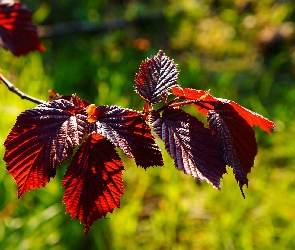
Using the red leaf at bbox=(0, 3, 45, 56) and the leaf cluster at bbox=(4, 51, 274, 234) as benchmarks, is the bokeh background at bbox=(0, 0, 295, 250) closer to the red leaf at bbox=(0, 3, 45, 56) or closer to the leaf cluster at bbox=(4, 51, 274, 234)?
the red leaf at bbox=(0, 3, 45, 56)

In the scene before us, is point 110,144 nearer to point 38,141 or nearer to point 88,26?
point 38,141

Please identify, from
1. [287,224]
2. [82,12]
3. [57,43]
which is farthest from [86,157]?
Result: [82,12]

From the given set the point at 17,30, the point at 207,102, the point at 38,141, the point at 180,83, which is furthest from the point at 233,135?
the point at 180,83

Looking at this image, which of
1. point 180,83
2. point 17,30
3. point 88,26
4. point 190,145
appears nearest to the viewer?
point 190,145

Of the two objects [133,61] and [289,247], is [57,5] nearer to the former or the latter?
[133,61]

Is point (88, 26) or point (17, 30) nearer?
point (17, 30)

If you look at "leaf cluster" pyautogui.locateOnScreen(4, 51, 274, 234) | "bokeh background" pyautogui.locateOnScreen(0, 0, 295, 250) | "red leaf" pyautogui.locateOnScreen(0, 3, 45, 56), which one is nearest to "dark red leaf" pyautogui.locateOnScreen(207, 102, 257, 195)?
"leaf cluster" pyautogui.locateOnScreen(4, 51, 274, 234)
